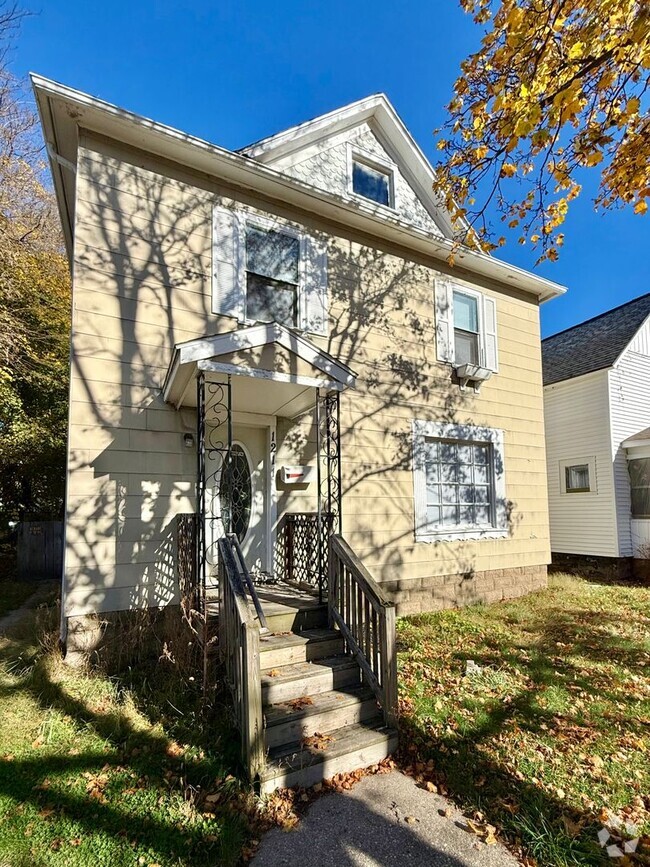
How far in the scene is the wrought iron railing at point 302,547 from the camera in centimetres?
512

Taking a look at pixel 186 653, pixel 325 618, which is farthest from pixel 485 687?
pixel 186 653

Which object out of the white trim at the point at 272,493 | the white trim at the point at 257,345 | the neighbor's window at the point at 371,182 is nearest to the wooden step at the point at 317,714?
the white trim at the point at 272,493

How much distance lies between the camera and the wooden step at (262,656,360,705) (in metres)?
3.71

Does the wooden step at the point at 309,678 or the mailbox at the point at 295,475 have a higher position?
the mailbox at the point at 295,475

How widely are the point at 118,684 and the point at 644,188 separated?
675 centimetres

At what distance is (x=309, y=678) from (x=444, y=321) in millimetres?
6252

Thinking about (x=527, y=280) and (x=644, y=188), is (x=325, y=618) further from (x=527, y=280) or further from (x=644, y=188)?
(x=527, y=280)

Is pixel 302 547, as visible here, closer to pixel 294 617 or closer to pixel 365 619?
pixel 294 617

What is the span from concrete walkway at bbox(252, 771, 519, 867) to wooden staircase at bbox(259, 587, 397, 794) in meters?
0.25

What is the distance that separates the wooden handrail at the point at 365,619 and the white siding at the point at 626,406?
34.9 feet

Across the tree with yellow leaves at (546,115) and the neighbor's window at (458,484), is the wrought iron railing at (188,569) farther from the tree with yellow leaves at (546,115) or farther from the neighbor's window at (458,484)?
the tree with yellow leaves at (546,115)

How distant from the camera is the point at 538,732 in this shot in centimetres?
391

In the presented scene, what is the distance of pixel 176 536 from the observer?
528cm

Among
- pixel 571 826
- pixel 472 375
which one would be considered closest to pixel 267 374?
pixel 571 826
